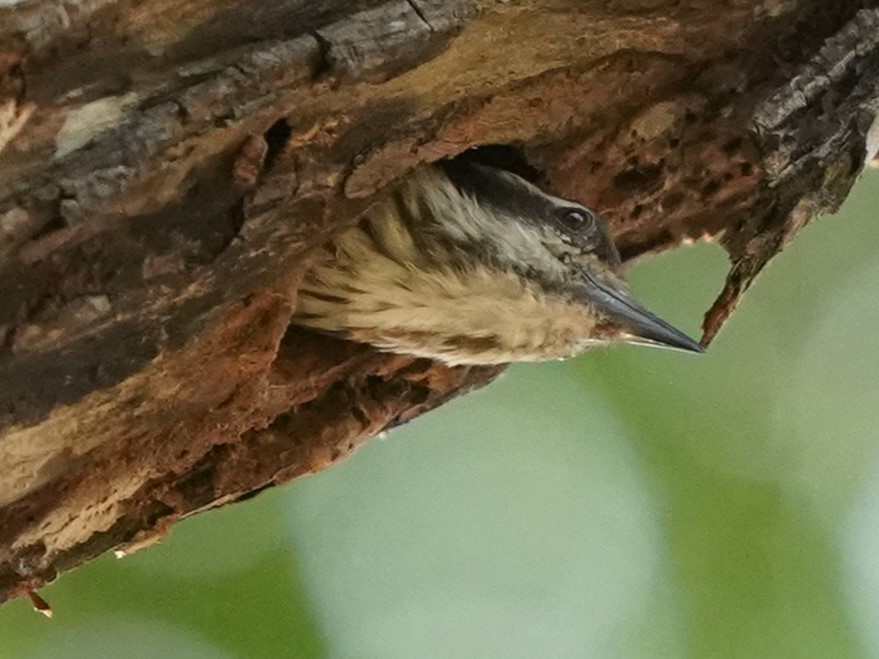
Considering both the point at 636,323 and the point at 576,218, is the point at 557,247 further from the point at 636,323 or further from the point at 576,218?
the point at 636,323

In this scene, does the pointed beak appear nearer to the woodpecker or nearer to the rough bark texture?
the woodpecker

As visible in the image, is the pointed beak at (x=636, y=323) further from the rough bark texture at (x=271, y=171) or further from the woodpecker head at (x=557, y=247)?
the rough bark texture at (x=271, y=171)

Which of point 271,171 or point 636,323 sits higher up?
point 271,171

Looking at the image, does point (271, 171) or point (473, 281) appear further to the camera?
point (473, 281)

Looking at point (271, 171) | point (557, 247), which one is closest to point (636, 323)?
point (557, 247)

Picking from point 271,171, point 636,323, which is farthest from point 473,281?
point 271,171
